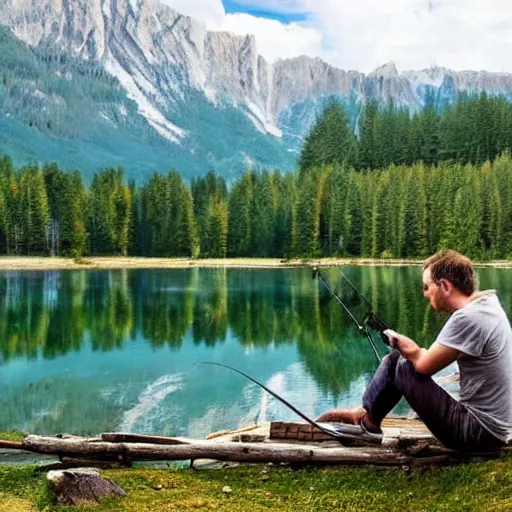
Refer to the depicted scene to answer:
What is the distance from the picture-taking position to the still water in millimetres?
20562

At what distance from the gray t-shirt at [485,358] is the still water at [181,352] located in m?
10.3

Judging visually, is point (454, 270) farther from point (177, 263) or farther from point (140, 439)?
point (177, 263)

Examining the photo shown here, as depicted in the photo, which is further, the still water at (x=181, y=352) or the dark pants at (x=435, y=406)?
the still water at (x=181, y=352)

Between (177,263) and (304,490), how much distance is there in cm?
9701

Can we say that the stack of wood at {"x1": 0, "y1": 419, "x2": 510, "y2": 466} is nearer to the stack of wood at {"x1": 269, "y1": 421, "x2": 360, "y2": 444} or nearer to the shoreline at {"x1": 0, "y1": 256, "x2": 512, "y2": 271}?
the stack of wood at {"x1": 269, "y1": 421, "x2": 360, "y2": 444}

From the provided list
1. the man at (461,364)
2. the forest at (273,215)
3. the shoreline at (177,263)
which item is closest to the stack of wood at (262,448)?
the man at (461,364)

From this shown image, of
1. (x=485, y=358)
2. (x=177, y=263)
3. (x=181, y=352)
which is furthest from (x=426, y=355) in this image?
(x=177, y=263)

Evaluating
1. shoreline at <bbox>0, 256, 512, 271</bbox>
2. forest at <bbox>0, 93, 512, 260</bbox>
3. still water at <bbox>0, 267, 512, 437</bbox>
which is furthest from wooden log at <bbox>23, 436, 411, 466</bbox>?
forest at <bbox>0, 93, 512, 260</bbox>

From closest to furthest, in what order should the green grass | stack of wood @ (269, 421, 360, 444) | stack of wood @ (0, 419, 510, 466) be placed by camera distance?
the green grass < stack of wood @ (0, 419, 510, 466) < stack of wood @ (269, 421, 360, 444)

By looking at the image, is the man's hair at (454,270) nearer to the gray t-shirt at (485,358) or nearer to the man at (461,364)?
the man at (461,364)

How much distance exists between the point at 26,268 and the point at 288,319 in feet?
201

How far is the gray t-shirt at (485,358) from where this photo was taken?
20.8 ft

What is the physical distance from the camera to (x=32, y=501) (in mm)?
7148

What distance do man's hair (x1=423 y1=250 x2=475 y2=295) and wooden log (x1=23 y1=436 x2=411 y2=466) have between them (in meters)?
1.83
